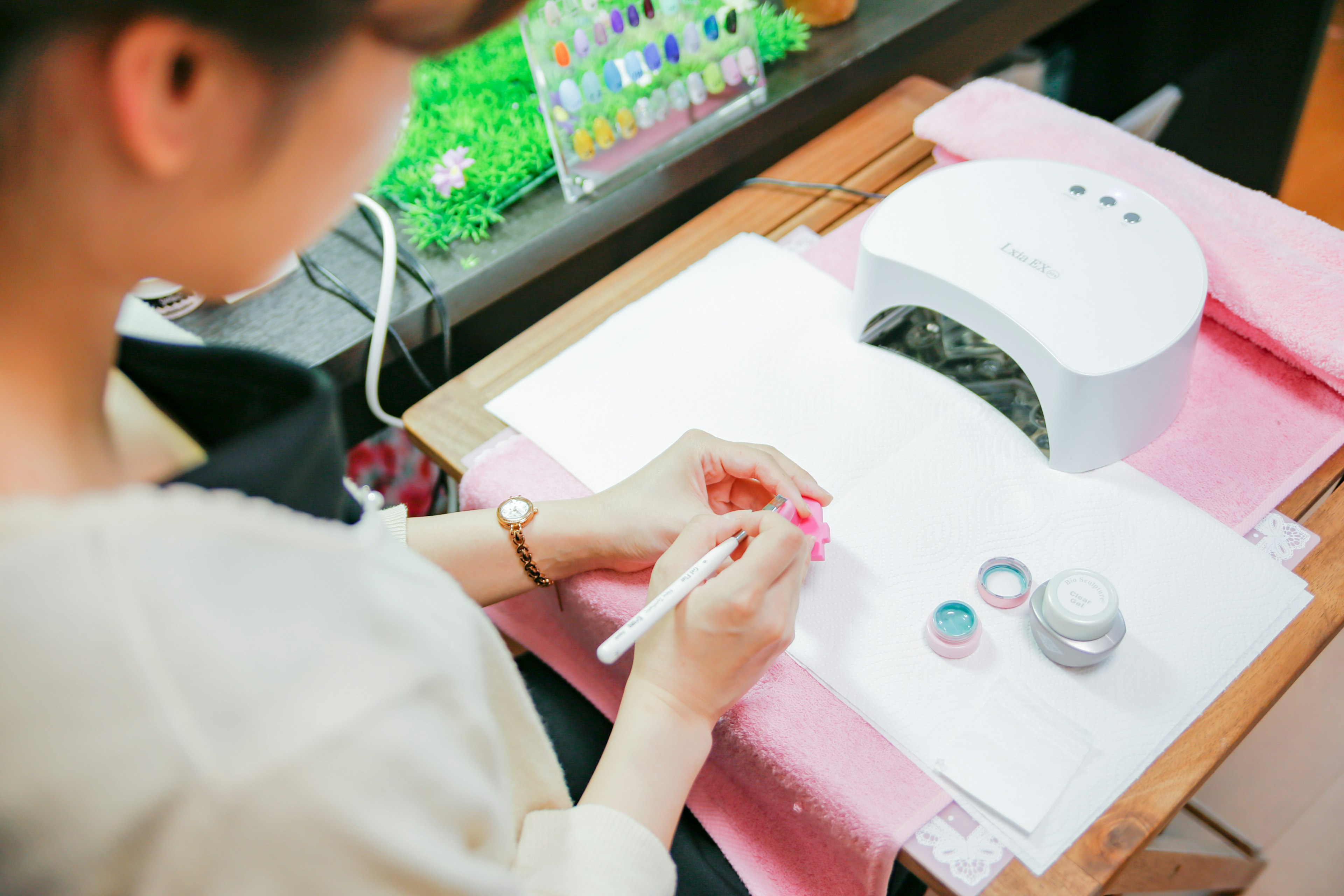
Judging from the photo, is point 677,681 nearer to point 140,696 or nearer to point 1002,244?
point 140,696

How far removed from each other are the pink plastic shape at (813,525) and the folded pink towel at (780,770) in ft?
0.29

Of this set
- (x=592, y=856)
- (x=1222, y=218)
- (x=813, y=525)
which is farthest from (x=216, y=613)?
(x=1222, y=218)

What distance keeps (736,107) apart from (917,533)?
0.62 meters

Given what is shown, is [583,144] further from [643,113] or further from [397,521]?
[397,521]

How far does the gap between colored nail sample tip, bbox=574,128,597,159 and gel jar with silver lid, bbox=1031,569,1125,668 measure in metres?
0.67

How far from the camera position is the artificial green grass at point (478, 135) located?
38.6 inches

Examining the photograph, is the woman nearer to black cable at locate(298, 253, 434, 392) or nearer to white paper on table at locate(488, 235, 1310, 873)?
white paper on table at locate(488, 235, 1310, 873)

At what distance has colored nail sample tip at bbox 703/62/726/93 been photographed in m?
1.05

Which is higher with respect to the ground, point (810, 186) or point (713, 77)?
point (713, 77)

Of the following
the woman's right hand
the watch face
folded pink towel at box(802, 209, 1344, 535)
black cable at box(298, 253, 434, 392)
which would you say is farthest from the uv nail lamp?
black cable at box(298, 253, 434, 392)

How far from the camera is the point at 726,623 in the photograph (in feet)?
1.98

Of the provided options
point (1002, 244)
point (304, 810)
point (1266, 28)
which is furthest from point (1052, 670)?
point (1266, 28)

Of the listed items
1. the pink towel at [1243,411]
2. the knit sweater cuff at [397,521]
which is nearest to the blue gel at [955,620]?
the pink towel at [1243,411]

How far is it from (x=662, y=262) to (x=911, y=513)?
0.41m
